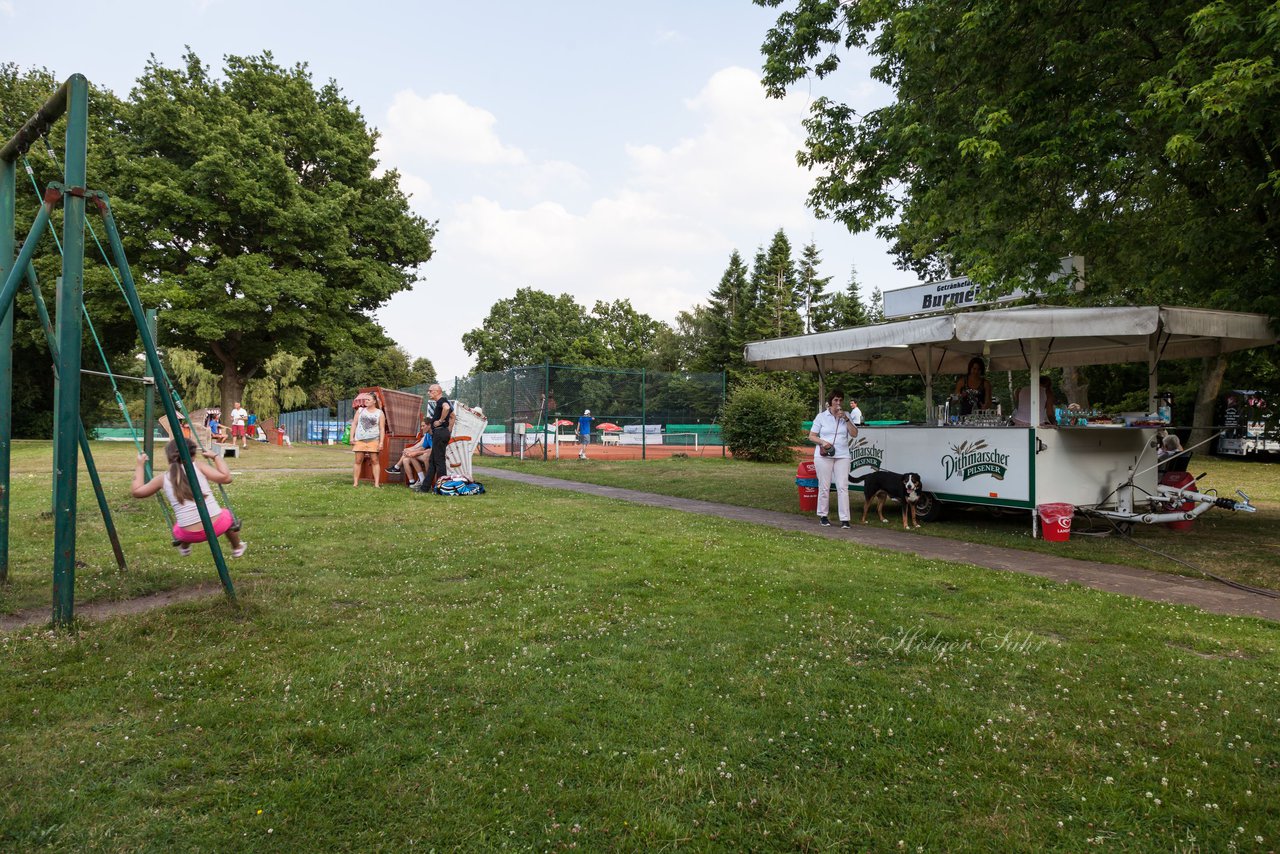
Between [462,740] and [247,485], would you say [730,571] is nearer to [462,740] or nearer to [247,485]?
[462,740]

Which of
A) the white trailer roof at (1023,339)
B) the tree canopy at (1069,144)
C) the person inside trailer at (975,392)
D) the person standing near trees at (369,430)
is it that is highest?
the tree canopy at (1069,144)

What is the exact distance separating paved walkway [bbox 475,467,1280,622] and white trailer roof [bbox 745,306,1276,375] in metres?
2.67

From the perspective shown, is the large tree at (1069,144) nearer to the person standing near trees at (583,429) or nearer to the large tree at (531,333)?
the person standing near trees at (583,429)

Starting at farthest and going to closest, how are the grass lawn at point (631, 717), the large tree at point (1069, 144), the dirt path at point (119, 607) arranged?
1. the large tree at point (1069, 144)
2. the dirt path at point (119, 607)
3. the grass lawn at point (631, 717)

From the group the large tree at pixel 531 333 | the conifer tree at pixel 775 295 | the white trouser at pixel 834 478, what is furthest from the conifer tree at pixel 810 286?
the white trouser at pixel 834 478

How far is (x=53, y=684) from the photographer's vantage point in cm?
378

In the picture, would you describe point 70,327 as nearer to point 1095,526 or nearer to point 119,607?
point 119,607

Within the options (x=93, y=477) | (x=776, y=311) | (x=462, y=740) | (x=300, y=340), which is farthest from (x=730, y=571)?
(x=776, y=311)

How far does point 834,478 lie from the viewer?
10.8 metres

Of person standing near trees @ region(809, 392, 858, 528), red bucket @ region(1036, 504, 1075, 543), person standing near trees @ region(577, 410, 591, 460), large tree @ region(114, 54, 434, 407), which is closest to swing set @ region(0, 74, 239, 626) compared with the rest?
person standing near trees @ region(809, 392, 858, 528)

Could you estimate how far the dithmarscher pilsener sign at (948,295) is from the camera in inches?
398

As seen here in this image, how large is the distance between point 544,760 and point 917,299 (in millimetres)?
10618

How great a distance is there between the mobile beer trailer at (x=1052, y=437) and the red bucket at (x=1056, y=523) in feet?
A: 0.77

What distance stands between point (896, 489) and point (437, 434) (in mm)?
7901
